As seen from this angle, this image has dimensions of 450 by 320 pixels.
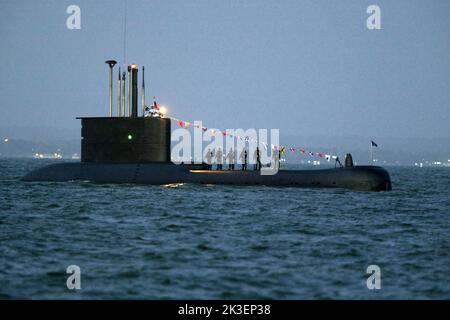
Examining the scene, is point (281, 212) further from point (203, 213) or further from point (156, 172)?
point (156, 172)

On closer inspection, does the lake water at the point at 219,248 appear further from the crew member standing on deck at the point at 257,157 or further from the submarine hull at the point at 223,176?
the crew member standing on deck at the point at 257,157

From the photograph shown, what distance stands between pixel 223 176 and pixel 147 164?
14.1 feet

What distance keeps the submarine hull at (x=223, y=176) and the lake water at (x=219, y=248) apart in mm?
3583

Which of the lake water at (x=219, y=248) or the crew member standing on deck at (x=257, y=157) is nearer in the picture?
the lake water at (x=219, y=248)

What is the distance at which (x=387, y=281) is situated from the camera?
13.5 m

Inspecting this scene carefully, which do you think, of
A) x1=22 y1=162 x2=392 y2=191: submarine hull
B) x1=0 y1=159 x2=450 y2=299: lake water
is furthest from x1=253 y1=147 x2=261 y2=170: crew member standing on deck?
x1=0 y1=159 x2=450 y2=299: lake water

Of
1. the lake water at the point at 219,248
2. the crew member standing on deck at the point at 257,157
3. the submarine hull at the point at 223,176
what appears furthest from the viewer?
the crew member standing on deck at the point at 257,157


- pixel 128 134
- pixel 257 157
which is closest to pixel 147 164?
pixel 128 134

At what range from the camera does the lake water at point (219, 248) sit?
1272 cm

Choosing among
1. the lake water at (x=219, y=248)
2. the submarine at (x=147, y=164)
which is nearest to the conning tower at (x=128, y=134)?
the submarine at (x=147, y=164)

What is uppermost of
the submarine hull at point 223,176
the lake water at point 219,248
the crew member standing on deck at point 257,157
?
the crew member standing on deck at point 257,157

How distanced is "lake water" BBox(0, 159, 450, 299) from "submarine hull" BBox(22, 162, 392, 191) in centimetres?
358

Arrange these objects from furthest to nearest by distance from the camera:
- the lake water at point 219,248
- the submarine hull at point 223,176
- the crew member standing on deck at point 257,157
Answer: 1. the crew member standing on deck at point 257,157
2. the submarine hull at point 223,176
3. the lake water at point 219,248

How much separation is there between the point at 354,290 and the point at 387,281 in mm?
1227
